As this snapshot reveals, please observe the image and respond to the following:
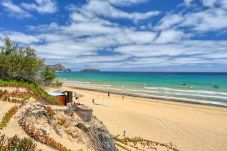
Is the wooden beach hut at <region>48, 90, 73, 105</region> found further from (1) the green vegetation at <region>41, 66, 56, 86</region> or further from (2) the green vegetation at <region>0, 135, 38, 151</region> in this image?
(1) the green vegetation at <region>41, 66, 56, 86</region>

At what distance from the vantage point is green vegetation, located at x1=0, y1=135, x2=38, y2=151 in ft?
28.3

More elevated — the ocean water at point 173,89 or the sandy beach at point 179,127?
the ocean water at point 173,89

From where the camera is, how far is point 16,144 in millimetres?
8844

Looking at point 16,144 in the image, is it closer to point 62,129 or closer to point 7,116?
point 7,116

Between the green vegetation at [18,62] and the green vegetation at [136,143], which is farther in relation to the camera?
the green vegetation at [18,62]

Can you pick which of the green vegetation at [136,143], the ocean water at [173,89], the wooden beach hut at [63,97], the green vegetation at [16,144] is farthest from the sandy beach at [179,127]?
the green vegetation at [16,144]

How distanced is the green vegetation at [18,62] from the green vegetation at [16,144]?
14.1m

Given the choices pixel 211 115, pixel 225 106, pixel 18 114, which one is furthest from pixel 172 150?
pixel 225 106

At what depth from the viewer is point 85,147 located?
12.2 meters

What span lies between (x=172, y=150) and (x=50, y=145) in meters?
11.1

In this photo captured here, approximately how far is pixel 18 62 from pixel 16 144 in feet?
55.6

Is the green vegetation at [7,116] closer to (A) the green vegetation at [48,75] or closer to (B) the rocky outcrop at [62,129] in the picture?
(B) the rocky outcrop at [62,129]

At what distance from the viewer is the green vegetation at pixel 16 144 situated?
28.3 ft

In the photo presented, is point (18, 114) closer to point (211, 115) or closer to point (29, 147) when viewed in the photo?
point (29, 147)
